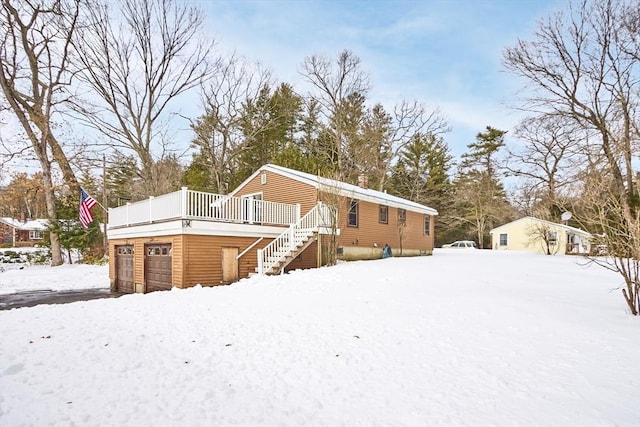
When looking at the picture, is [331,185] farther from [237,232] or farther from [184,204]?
[184,204]

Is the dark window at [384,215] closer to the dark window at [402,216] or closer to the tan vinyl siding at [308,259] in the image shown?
the dark window at [402,216]

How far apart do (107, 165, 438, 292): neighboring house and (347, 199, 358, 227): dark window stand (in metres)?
0.05

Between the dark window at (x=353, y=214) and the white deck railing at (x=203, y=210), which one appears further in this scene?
the dark window at (x=353, y=214)

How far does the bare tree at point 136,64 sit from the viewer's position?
20719 mm

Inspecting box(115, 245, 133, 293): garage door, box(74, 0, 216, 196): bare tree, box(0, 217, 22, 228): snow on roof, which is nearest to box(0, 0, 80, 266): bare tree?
box(74, 0, 216, 196): bare tree

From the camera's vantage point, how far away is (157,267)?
1205cm

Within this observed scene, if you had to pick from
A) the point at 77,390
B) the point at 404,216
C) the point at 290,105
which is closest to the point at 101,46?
the point at 290,105

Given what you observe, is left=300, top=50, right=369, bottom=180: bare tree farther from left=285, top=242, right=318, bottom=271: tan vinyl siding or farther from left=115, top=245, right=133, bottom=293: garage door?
left=115, top=245, right=133, bottom=293: garage door

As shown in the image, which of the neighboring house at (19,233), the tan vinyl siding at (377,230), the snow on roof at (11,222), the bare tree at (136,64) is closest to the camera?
the tan vinyl siding at (377,230)

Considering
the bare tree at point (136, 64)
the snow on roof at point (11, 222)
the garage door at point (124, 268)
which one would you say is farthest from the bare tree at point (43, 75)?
the snow on roof at point (11, 222)

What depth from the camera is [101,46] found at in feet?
67.9

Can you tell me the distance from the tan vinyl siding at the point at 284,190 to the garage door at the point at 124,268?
6.16 meters

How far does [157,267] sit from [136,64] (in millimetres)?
16209

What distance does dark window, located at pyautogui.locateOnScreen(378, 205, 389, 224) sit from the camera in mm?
17922
